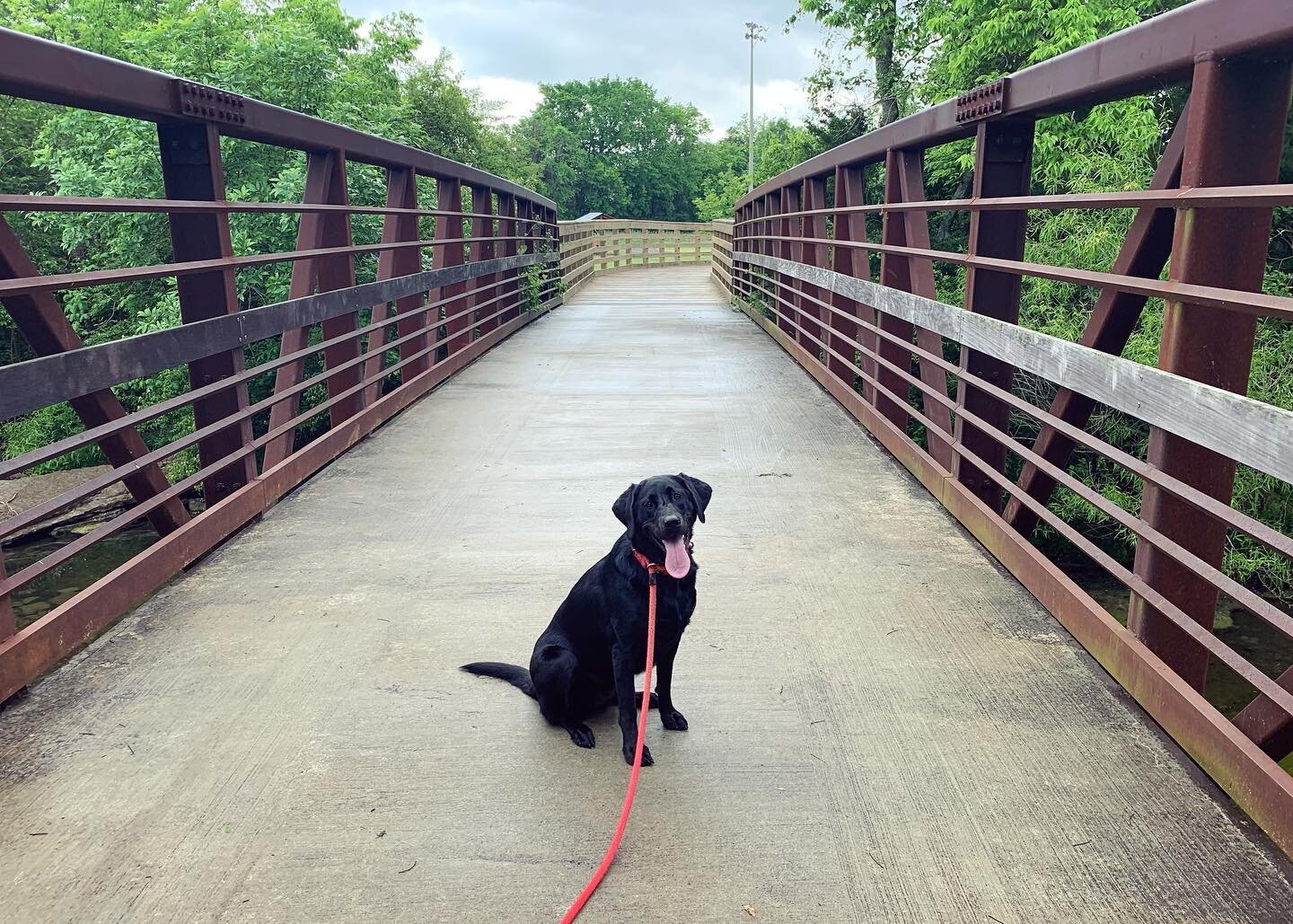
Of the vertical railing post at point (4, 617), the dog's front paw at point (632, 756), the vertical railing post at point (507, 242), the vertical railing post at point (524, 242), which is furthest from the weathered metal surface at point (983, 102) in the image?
the vertical railing post at point (524, 242)

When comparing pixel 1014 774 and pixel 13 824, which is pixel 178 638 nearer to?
pixel 13 824

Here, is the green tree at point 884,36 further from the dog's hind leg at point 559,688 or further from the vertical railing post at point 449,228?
the dog's hind leg at point 559,688

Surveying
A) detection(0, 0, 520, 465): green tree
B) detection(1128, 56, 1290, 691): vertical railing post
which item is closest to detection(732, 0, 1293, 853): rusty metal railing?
detection(1128, 56, 1290, 691): vertical railing post

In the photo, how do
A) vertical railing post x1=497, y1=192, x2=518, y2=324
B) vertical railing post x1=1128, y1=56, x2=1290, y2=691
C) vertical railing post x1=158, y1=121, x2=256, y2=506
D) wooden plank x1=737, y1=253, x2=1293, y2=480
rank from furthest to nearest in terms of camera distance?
vertical railing post x1=497, y1=192, x2=518, y2=324
vertical railing post x1=158, y1=121, x2=256, y2=506
vertical railing post x1=1128, y1=56, x2=1290, y2=691
wooden plank x1=737, y1=253, x2=1293, y2=480

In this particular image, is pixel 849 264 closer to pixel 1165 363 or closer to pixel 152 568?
pixel 1165 363

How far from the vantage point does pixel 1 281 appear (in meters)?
3.07

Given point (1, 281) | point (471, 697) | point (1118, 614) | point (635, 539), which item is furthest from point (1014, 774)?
point (1118, 614)

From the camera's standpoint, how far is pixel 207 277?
4.62 metres

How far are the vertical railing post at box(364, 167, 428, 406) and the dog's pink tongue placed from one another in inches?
180

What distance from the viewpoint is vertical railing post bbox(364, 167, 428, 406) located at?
7.28 metres

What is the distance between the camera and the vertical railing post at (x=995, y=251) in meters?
4.53

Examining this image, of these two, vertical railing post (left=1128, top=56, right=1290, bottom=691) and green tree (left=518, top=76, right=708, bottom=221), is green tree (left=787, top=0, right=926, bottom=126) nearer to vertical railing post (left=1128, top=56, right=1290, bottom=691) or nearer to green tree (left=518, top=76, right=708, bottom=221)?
vertical railing post (left=1128, top=56, right=1290, bottom=691)

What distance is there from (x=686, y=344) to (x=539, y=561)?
304 inches

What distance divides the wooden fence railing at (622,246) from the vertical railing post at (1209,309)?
1722cm
